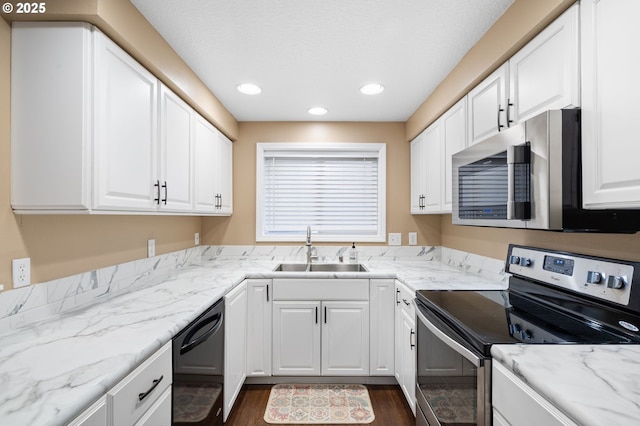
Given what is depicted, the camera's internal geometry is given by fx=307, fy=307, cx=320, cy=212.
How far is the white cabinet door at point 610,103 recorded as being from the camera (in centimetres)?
88

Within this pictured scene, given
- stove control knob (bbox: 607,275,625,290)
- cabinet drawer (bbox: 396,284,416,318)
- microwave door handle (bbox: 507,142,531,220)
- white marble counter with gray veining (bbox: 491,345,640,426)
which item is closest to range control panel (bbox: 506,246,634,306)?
stove control knob (bbox: 607,275,625,290)

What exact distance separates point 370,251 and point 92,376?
248 cm

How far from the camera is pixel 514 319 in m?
1.25

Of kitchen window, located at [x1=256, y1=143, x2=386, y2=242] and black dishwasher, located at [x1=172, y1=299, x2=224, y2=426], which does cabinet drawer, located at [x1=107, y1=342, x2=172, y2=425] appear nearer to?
black dishwasher, located at [x1=172, y1=299, x2=224, y2=426]

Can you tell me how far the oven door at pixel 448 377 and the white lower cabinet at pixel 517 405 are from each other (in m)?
0.04

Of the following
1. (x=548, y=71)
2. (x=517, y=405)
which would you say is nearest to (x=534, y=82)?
(x=548, y=71)

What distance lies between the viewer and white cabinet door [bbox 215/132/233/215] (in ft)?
8.79

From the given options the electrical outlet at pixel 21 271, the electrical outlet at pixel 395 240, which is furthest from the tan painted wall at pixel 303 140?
the electrical outlet at pixel 21 271

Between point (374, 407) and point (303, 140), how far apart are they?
2.33 metres

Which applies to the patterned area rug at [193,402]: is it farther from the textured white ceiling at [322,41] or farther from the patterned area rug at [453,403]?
the textured white ceiling at [322,41]

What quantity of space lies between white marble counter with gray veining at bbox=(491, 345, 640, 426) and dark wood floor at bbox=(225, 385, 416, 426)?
1318 mm

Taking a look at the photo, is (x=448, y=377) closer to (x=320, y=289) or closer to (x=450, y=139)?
(x=320, y=289)

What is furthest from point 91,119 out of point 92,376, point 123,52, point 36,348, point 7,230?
point 92,376

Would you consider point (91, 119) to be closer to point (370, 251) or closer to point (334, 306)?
point (334, 306)
